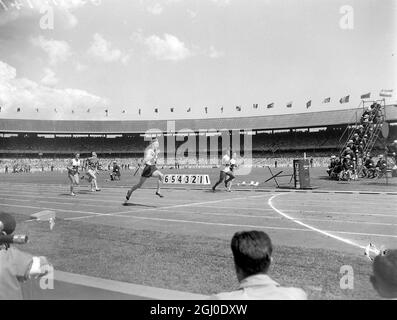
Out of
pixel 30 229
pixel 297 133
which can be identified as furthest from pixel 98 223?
pixel 297 133

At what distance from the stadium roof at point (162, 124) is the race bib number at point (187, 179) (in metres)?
50.6

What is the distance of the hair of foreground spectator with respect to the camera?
2.70 m

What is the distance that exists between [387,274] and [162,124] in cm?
8365

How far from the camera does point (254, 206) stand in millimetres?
14242

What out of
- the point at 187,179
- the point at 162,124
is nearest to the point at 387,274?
the point at 187,179

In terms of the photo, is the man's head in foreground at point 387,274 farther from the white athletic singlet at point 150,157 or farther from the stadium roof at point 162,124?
the stadium roof at point 162,124

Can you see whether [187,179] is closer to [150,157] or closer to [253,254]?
[150,157]

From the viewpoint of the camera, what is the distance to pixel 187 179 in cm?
2739

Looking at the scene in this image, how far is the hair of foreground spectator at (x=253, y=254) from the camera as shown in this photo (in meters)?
2.70

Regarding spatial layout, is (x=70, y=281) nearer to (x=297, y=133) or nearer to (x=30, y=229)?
(x=30, y=229)

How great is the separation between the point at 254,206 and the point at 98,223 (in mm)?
5328

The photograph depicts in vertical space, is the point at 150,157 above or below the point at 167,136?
below

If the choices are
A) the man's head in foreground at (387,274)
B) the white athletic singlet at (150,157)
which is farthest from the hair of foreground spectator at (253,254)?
the white athletic singlet at (150,157)

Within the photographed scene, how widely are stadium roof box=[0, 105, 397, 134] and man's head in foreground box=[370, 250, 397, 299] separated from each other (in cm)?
7363
